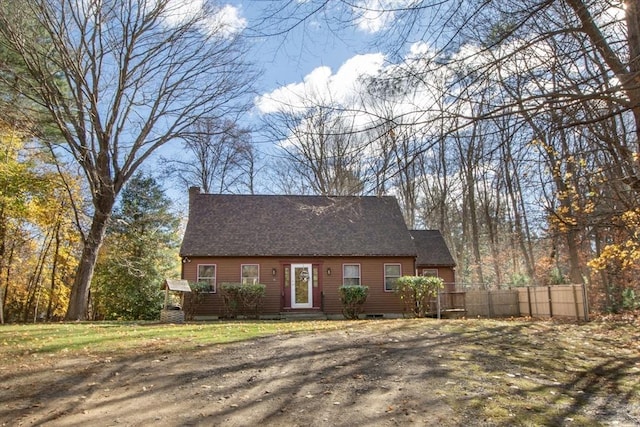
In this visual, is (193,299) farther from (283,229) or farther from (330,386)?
(330,386)

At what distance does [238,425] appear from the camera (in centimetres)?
487

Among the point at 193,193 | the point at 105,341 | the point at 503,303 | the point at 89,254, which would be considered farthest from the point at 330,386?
the point at 193,193

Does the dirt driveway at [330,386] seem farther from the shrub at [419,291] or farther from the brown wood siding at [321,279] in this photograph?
the brown wood siding at [321,279]

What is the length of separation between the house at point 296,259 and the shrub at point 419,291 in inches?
83.4

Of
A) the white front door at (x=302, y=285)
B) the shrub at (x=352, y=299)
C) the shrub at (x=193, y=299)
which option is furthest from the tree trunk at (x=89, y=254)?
the shrub at (x=352, y=299)

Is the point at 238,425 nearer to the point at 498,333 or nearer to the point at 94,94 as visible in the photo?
the point at 498,333

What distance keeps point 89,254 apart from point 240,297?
561 centimetres

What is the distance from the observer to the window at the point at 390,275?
20.5m

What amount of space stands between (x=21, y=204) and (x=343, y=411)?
57.9ft

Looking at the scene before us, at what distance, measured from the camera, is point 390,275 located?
814 inches

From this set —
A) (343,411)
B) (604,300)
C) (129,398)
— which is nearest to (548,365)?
(343,411)

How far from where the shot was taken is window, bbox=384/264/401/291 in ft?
67.4

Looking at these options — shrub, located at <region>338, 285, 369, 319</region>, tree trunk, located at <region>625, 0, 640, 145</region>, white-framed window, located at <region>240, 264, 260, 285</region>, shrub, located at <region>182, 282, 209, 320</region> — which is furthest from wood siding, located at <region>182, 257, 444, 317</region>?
tree trunk, located at <region>625, 0, 640, 145</region>

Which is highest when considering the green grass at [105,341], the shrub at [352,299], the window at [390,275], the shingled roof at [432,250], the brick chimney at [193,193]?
the brick chimney at [193,193]
